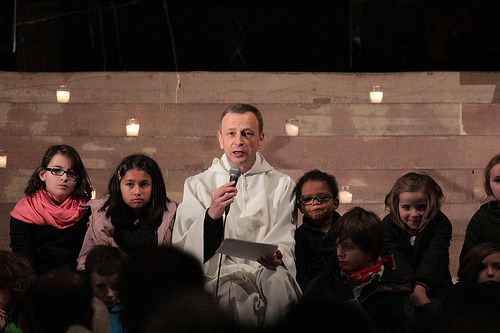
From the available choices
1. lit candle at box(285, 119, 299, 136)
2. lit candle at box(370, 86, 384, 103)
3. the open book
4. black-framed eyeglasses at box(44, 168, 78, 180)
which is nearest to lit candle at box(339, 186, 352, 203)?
lit candle at box(285, 119, 299, 136)

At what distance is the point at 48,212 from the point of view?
5.69 metres

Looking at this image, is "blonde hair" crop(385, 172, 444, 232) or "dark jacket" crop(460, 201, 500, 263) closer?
"blonde hair" crop(385, 172, 444, 232)

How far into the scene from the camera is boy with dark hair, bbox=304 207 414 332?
15.6 ft

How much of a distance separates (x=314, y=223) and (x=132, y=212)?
135 cm

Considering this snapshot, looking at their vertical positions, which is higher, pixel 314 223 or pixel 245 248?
pixel 314 223

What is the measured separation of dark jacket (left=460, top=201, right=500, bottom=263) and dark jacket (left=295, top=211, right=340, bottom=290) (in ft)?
3.27

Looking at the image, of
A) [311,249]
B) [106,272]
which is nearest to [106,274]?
[106,272]

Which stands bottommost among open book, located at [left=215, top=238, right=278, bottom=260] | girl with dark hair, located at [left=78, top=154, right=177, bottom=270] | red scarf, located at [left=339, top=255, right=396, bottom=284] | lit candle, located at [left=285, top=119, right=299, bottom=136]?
red scarf, located at [left=339, top=255, right=396, bottom=284]

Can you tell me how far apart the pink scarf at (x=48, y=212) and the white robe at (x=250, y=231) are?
0.91 meters

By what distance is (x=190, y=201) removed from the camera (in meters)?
5.39

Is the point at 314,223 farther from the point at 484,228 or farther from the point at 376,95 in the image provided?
the point at 376,95

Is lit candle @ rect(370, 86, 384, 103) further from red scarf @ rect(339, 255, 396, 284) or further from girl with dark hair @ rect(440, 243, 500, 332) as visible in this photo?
red scarf @ rect(339, 255, 396, 284)

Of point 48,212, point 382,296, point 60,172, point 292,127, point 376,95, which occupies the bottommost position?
point 382,296
